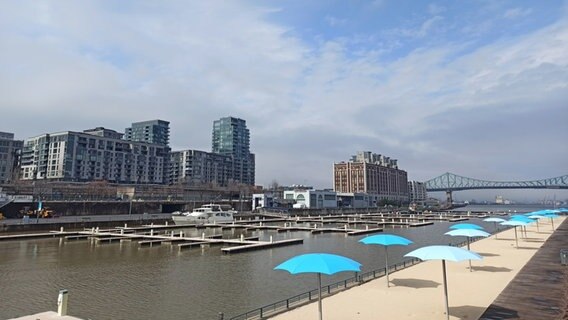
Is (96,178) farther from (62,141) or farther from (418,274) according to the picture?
(418,274)

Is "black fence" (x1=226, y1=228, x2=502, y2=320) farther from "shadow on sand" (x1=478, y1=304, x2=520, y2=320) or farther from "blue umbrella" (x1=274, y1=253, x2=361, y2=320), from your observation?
"shadow on sand" (x1=478, y1=304, x2=520, y2=320)

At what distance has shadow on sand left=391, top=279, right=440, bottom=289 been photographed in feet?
56.9

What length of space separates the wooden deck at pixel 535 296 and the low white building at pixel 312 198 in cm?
12638

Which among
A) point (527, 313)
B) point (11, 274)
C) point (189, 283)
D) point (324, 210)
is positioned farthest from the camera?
point (324, 210)

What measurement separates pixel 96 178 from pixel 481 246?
144 metres

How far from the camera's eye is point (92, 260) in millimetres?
31781

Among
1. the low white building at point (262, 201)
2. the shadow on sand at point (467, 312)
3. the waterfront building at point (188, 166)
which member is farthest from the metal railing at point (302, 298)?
the waterfront building at point (188, 166)

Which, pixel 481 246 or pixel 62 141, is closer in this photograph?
pixel 481 246

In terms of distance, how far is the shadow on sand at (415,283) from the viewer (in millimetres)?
17328

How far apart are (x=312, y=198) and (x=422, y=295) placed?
13728 cm

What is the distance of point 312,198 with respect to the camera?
15238 centimetres

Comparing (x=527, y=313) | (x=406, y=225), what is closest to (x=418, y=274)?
Answer: (x=527, y=313)

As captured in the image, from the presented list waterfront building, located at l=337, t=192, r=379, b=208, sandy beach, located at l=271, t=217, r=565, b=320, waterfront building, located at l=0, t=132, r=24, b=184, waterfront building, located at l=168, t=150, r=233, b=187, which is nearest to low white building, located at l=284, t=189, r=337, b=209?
waterfront building, located at l=337, t=192, r=379, b=208

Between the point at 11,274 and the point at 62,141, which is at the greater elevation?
the point at 62,141
